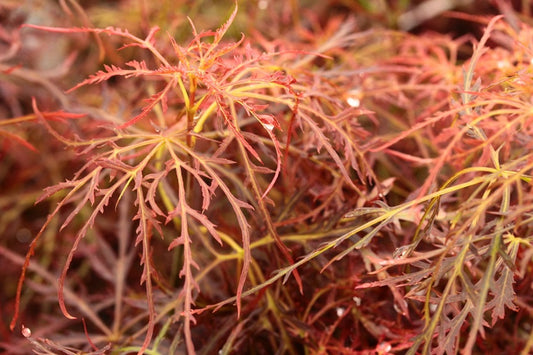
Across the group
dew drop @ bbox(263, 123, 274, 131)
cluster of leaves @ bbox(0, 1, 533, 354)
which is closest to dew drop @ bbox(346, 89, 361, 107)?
cluster of leaves @ bbox(0, 1, 533, 354)

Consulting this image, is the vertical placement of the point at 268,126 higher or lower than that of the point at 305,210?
higher

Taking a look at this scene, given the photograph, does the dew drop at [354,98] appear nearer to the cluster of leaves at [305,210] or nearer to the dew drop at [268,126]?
the cluster of leaves at [305,210]

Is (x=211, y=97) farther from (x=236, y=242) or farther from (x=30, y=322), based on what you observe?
(x=30, y=322)

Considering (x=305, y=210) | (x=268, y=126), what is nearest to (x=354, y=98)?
(x=305, y=210)

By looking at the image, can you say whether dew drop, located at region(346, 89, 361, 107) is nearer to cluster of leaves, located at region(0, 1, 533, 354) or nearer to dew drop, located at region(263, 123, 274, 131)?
cluster of leaves, located at region(0, 1, 533, 354)

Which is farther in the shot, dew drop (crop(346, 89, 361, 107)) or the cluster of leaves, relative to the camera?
dew drop (crop(346, 89, 361, 107))

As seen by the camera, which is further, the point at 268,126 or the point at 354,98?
the point at 354,98

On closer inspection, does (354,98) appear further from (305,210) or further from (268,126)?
(268,126)

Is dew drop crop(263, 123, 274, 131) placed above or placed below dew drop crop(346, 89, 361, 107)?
above

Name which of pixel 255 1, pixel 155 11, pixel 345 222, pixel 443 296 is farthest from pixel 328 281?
pixel 155 11
